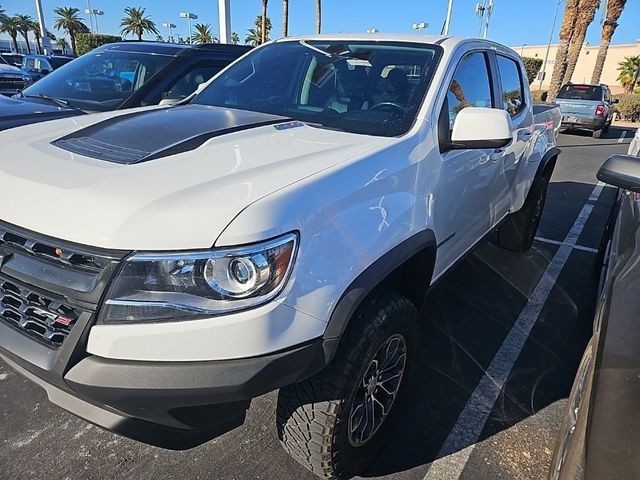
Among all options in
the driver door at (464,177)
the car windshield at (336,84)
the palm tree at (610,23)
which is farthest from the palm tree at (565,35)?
the car windshield at (336,84)

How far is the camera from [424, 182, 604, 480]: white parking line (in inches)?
90.4

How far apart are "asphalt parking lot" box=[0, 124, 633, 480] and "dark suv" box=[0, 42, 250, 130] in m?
3.10

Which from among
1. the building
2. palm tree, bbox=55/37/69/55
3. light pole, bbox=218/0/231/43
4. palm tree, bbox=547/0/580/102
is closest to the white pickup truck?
light pole, bbox=218/0/231/43

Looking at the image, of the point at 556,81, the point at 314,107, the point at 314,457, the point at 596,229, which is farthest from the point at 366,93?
the point at 556,81

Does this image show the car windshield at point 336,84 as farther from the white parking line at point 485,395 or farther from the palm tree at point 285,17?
the palm tree at point 285,17

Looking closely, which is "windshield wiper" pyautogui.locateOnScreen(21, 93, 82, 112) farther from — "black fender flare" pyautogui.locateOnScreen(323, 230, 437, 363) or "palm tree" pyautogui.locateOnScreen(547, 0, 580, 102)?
"palm tree" pyautogui.locateOnScreen(547, 0, 580, 102)

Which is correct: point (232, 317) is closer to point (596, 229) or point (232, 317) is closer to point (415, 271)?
point (415, 271)

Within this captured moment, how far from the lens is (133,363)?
4.83 ft

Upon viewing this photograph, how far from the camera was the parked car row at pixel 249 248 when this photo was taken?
1.46 meters

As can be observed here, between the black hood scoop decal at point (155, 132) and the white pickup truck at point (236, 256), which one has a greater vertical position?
the black hood scoop decal at point (155, 132)

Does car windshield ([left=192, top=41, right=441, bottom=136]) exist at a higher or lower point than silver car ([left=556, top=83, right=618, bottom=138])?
higher

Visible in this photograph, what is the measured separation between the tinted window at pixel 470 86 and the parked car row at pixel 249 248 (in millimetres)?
23

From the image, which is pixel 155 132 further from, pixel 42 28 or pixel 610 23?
pixel 42 28

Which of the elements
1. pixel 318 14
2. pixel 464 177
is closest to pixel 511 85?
pixel 464 177
